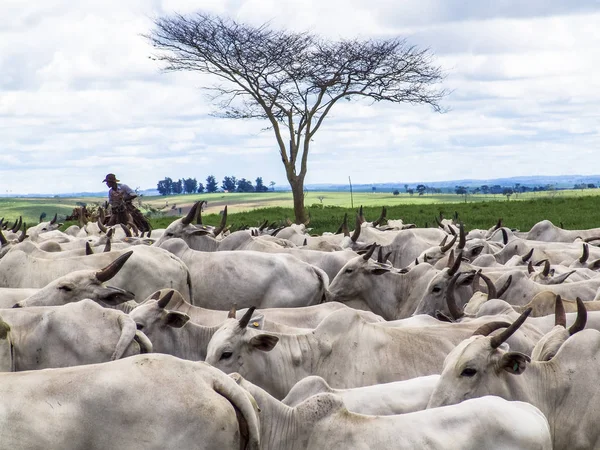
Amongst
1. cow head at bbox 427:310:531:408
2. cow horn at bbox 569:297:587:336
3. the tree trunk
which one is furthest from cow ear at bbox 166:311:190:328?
the tree trunk

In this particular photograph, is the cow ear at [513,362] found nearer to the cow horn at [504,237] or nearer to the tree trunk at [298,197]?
the cow horn at [504,237]

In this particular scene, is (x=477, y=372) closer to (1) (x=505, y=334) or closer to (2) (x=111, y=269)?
(1) (x=505, y=334)

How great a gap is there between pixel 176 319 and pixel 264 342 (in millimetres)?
847

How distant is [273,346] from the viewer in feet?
18.1

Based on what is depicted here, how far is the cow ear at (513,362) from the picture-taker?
469cm

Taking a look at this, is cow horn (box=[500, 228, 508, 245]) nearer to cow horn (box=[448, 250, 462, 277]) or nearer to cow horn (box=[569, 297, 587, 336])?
cow horn (box=[448, 250, 462, 277])

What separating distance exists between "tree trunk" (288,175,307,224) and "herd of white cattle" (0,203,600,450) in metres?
15.2

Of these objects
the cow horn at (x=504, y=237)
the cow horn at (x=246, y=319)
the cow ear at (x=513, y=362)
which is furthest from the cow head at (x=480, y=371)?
the cow horn at (x=504, y=237)

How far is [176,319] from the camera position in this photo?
6.14 metres

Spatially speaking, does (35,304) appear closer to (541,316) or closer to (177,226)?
(541,316)

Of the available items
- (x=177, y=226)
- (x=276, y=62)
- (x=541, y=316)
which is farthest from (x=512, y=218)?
(x=541, y=316)

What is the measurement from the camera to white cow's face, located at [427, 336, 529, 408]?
4.59m

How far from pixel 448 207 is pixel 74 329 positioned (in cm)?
2216

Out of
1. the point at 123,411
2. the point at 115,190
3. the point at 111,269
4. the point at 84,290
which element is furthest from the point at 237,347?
the point at 115,190
